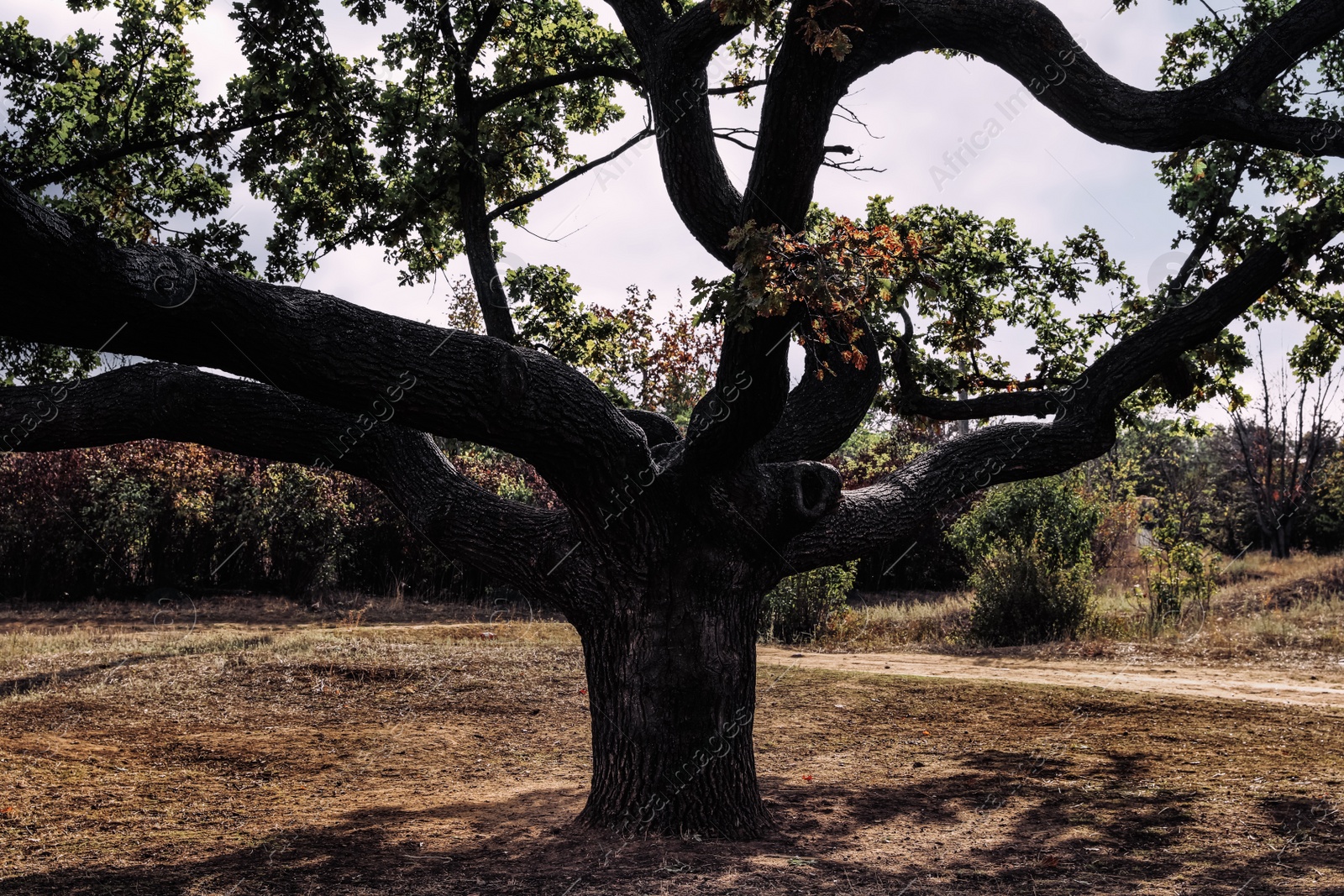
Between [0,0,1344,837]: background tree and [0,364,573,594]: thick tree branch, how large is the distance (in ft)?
0.05

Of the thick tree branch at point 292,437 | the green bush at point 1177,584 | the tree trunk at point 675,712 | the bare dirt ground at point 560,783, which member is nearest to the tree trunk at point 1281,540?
the green bush at point 1177,584

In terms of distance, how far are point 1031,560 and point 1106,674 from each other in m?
3.31

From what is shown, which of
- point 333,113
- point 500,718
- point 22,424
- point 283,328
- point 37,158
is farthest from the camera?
point 500,718

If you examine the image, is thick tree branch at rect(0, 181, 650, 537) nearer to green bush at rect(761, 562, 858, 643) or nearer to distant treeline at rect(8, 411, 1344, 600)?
green bush at rect(761, 562, 858, 643)

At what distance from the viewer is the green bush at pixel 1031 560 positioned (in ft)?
44.7

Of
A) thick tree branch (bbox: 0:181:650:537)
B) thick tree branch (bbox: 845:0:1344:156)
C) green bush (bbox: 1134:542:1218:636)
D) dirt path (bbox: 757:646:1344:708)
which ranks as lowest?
Answer: dirt path (bbox: 757:646:1344:708)

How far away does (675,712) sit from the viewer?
17.3 feet

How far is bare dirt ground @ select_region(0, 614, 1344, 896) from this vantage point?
186 inches

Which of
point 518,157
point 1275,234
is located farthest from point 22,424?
point 1275,234

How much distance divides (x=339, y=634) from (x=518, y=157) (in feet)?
24.8

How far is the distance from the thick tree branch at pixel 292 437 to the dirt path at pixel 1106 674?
639cm

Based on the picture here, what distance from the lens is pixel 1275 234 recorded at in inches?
221

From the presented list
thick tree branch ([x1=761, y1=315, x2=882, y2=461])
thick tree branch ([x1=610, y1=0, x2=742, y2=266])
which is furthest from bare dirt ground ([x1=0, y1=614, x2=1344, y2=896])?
thick tree branch ([x1=610, y1=0, x2=742, y2=266])

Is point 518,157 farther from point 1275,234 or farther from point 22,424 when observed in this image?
point 1275,234
